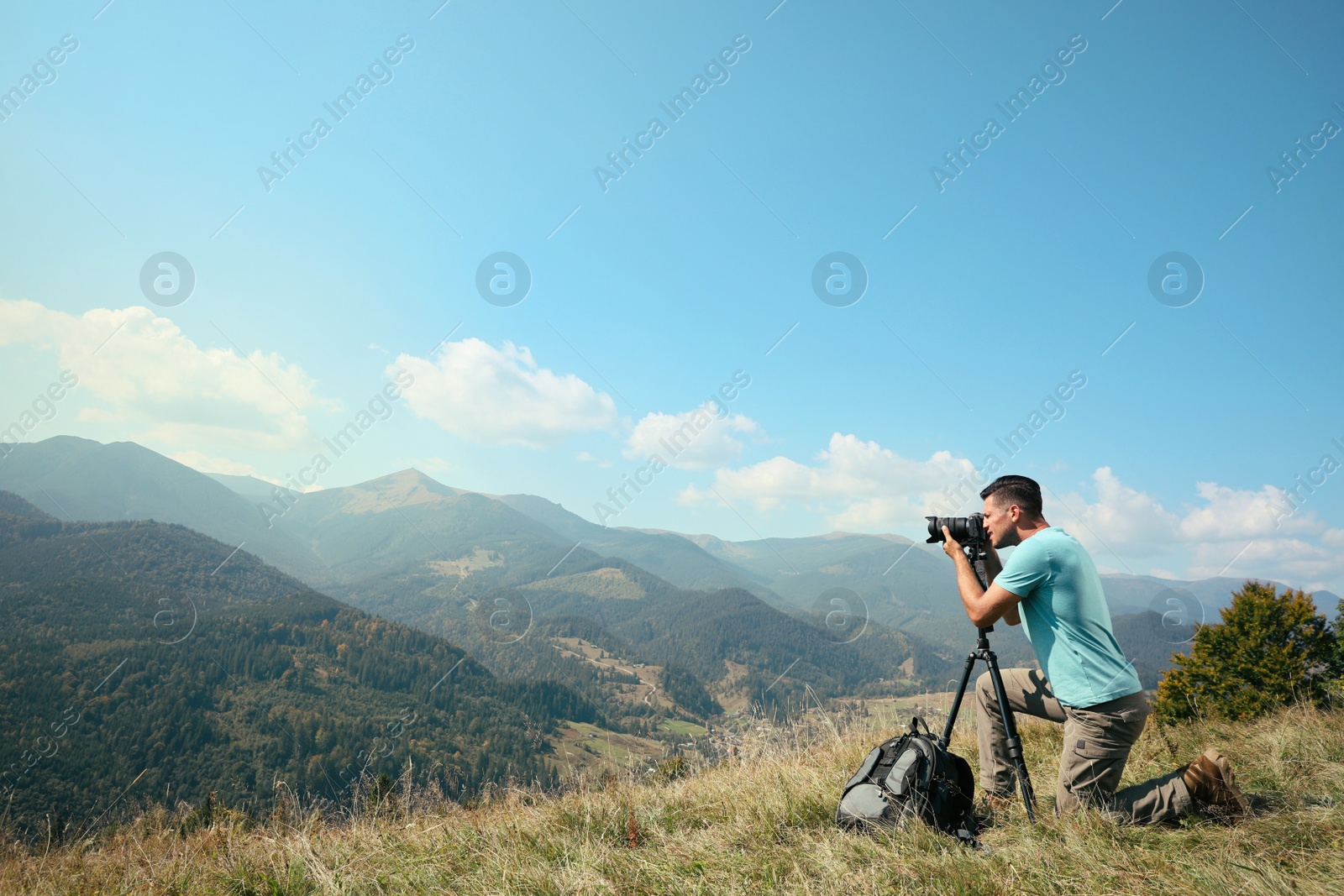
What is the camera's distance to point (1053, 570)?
3486 millimetres

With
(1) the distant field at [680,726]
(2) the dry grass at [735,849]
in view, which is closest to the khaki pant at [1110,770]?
(2) the dry grass at [735,849]

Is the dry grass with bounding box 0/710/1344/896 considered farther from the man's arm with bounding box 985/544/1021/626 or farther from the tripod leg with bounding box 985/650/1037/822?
the man's arm with bounding box 985/544/1021/626

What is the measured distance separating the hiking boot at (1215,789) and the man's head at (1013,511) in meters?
1.39

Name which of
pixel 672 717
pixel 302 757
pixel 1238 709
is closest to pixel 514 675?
pixel 672 717

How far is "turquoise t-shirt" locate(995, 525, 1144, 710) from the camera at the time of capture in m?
3.46

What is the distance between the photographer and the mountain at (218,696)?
Answer: 298 ft

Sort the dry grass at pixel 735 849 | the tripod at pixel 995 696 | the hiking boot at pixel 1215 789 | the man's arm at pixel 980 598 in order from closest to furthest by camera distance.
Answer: the dry grass at pixel 735 849 < the hiking boot at pixel 1215 789 < the tripod at pixel 995 696 < the man's arm at pixel 980 598

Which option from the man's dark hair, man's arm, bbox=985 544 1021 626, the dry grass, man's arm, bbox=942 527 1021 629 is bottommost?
the dry grass

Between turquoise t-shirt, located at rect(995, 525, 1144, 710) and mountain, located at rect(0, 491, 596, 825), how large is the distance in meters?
74.3

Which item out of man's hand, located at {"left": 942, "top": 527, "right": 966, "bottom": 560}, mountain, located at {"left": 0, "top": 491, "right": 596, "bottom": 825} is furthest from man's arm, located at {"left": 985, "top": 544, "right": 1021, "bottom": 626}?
mountain, located at {"left": 0, "top": 491, "right": 596, "bottom": 825}

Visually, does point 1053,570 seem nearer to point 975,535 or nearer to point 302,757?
point 975,535

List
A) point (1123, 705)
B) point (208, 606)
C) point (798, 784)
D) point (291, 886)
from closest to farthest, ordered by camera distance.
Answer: point (291, 886) → point (1123, 705) → point (798, 784) → point (208, 606)

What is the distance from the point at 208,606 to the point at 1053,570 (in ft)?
784

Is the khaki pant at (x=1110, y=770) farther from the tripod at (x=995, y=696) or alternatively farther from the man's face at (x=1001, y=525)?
the man's face at (x=1001, y=525)
